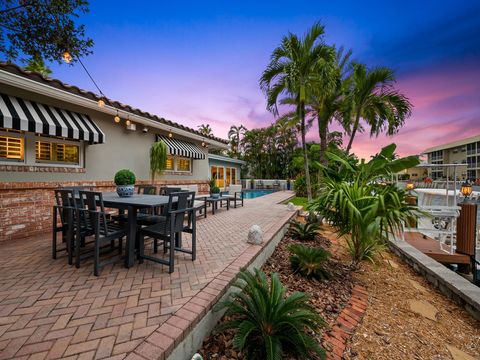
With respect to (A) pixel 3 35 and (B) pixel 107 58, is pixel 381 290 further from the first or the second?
(B) pixel 107 58

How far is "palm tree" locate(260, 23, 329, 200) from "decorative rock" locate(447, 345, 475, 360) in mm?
7357

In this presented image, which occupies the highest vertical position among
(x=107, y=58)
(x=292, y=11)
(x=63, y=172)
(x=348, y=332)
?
(x=292, y=11)

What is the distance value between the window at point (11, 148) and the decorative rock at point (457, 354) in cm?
938

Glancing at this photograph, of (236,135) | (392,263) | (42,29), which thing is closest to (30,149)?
(42,29)

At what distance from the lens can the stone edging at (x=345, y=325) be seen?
7.86 feet

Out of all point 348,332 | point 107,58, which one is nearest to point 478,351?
point 348,332

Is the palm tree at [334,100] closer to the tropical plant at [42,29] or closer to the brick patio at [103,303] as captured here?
the tropical plant at [42,29]

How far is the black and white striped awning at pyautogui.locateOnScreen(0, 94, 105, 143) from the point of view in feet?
15.7

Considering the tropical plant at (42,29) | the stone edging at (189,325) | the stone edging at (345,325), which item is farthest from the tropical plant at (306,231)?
Result: the tropical plant at (42,29)

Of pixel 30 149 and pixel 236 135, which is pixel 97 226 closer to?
pixel 30 149

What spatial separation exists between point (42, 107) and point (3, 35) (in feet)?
7.83

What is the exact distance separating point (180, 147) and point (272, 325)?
31.2ft

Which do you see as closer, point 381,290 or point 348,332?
point 348,332

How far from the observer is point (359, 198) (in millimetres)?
3768
